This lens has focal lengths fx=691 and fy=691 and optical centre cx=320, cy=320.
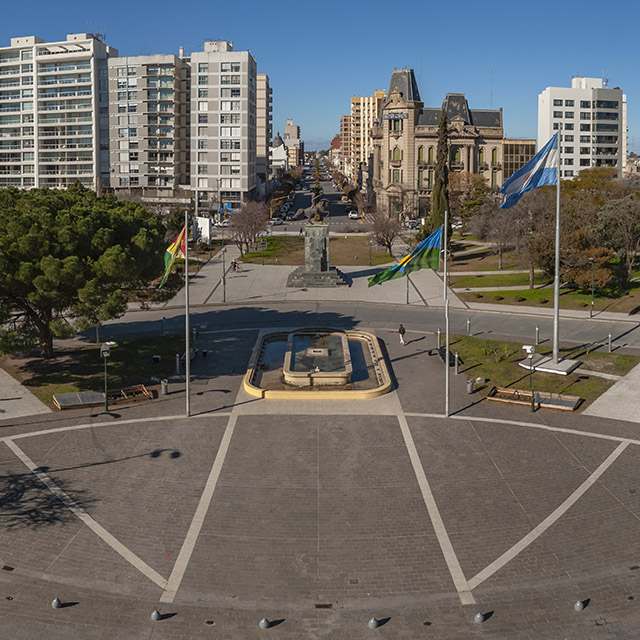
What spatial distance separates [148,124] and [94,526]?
314ft

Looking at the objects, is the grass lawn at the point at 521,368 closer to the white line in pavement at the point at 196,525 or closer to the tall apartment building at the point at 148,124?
the white line in pavement at the point at 196,525

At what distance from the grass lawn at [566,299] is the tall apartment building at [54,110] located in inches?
2802

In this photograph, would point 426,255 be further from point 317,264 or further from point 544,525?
point 317,264

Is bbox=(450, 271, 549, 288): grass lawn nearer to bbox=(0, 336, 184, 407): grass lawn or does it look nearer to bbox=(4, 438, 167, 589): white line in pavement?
bbox=(0, 336, 184, 407): grass lawn

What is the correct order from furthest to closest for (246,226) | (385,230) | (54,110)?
(54,110), (246,226), (385,230)

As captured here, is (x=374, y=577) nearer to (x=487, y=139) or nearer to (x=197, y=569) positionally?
(x=197, y=569)

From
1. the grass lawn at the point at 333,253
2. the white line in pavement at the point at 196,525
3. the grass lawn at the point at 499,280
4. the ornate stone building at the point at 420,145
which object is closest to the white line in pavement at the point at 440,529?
the white line in pavement at the point at 196,525

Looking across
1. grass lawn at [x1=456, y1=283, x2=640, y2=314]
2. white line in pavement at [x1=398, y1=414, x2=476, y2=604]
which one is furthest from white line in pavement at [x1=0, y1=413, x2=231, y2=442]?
grass lawn at [x1=456, y1=283, x2=640, y2=314]

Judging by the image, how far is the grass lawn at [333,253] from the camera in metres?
71.3

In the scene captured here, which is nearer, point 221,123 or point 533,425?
point 533,425

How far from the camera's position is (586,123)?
126375 mm

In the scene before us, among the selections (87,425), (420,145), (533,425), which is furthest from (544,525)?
(420,145)

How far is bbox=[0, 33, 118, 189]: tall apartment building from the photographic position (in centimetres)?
10525

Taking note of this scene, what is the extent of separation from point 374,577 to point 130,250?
20.7m
